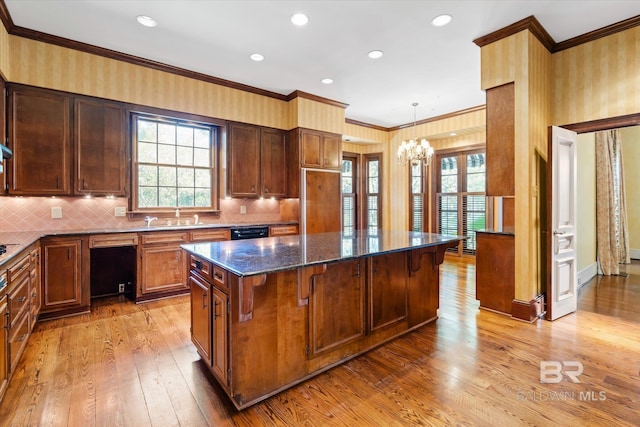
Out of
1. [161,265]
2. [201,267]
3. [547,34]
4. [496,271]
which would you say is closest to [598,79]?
[547,34]

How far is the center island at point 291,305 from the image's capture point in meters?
1.85

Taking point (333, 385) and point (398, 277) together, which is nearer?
point (333, 385)

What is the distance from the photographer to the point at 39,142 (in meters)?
3.36

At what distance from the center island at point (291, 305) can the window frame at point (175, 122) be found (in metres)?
2.29

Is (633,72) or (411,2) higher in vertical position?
(411,2)

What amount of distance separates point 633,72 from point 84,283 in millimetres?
6175

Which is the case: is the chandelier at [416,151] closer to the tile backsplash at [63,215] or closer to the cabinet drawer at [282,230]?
the cabinet drawer at [282,230]

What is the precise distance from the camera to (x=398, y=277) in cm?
281

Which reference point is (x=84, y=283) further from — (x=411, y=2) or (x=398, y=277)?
(x=411, y=2)

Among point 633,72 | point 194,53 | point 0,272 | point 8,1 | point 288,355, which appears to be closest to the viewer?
point 0,272

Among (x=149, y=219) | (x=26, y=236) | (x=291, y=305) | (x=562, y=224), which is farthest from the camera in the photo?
(x=149, y=219)

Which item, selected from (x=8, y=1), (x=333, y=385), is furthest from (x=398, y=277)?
(x=8, y=1)

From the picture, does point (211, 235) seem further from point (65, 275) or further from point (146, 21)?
point (146, 21)

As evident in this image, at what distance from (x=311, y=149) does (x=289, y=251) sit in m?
3.32
